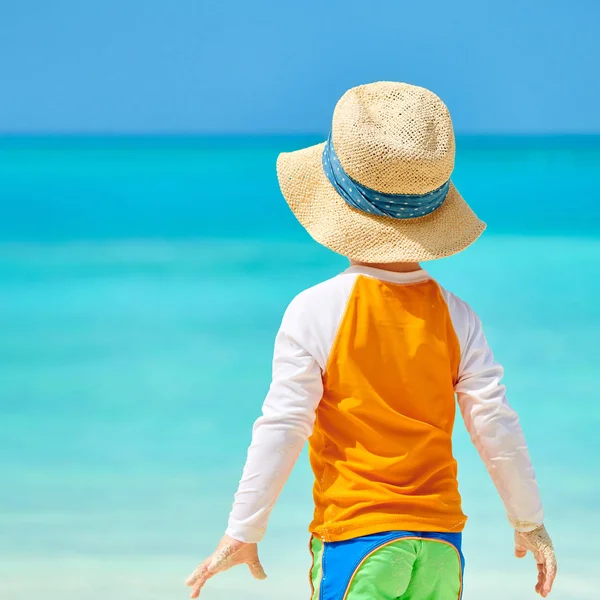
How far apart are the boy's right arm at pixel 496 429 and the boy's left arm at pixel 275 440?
0.19 metres

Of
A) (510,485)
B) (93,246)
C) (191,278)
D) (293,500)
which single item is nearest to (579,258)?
(191,278)

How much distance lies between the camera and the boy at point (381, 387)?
1367mm

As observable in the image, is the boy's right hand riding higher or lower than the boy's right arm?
lower

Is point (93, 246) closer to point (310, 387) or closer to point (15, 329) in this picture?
point (15, 329)

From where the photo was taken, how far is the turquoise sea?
2.25 metres

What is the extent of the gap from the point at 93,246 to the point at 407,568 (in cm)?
425

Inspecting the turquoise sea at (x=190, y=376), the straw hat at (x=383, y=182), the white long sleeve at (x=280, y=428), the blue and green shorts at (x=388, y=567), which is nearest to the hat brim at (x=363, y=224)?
the straw hat at (x=383, y=182)

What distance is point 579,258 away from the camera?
200 inches

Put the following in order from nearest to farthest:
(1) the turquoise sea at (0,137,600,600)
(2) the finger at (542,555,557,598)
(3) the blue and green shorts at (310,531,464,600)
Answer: (3) the blue and green shorts at (310,531,464,600) → (2) the finger at (542,555,557,598) → (1) the turquoise sea at (0,137,600,600)

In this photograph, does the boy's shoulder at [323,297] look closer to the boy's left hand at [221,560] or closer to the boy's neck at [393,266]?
the boy's neck at [393,266]

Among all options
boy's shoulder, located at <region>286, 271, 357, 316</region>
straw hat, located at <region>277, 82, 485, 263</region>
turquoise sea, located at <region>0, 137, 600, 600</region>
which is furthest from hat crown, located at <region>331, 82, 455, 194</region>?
turquoise sea, located at <region>0, 137, 600, 600</region>

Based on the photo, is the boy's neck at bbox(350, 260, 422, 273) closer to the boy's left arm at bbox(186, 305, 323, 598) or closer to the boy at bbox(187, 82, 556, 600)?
the boy at bbox(187, 82, 556, 600)

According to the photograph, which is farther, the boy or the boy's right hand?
the boy's right hand

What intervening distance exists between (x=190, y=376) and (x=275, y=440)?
1929 millimetres
